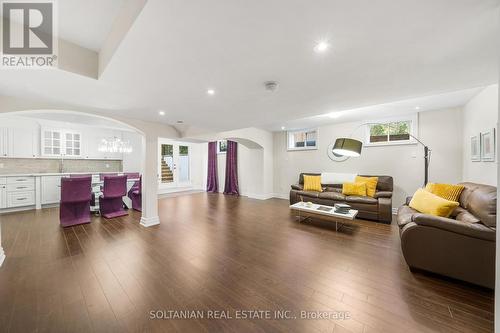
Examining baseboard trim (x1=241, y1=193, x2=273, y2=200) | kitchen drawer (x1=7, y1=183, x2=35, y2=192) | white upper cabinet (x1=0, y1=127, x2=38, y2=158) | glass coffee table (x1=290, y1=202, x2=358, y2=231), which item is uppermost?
white upper cabinet (x1=0, y1=127, x2=38, y2=158)

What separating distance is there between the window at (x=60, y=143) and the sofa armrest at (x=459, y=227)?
8257mm

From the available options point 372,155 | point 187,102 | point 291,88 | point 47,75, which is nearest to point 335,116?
point 372,155

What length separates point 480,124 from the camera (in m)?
2.99

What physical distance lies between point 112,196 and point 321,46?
16.3ft

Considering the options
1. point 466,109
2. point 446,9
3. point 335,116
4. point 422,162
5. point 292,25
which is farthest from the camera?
point 335,116

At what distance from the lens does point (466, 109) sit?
144 inches

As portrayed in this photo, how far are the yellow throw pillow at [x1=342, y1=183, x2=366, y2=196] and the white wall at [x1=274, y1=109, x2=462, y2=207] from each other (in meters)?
0.80

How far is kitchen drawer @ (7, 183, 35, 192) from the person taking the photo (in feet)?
14.5

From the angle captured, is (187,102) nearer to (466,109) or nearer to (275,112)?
(275,112)

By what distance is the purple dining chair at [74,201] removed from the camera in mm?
3633

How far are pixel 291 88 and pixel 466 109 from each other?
4149 mm

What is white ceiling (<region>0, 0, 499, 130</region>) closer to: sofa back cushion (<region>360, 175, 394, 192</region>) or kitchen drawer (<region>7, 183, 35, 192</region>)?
sofa back cushion (<region>360, 175, 394, 192</region>)

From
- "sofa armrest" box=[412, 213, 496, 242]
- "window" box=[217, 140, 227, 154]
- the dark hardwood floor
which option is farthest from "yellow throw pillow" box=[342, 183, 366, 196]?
"window" box=[217, 140, 227, 154]

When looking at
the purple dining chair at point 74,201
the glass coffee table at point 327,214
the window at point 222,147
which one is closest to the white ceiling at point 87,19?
the purple dining chair at point 74,201
